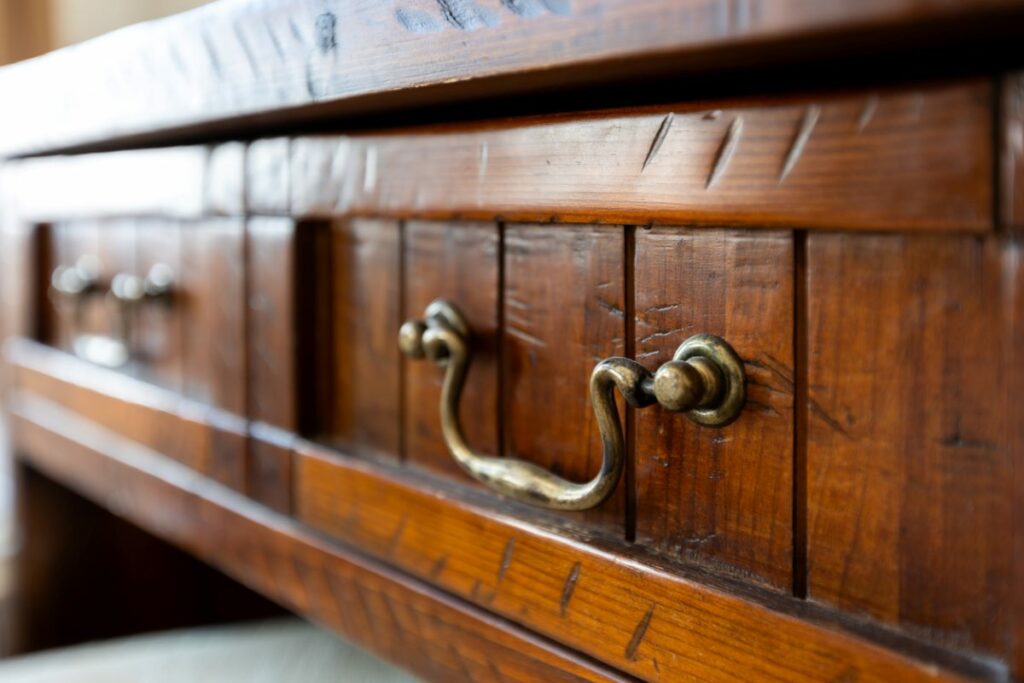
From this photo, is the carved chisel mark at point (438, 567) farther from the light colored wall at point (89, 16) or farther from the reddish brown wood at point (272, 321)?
the light colored wall at point (89, 16)

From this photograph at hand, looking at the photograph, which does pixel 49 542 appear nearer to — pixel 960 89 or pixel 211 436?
pixel 211 436

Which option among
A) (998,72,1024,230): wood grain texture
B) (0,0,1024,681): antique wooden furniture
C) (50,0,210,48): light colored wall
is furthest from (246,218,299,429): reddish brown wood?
(50,0,210,48): light colored wall

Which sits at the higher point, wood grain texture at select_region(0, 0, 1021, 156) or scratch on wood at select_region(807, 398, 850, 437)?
wood grain texture at select_region(0, 0, 1021, 156)

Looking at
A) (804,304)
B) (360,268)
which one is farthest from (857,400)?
Answer: (360,268)

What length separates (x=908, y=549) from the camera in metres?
0.27

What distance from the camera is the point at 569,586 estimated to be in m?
0.36

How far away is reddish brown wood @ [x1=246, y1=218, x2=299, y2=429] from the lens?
0.50 m

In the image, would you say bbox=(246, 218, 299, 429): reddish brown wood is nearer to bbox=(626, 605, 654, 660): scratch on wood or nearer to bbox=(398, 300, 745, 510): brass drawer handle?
bbox=(398, 300, 745, 510): brass drawer handle

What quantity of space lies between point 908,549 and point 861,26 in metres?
0.14

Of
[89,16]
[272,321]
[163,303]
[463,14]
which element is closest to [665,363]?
[463,14]

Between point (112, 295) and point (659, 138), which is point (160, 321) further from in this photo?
point (659, 138)

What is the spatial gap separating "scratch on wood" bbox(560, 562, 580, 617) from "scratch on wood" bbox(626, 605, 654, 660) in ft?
0.10

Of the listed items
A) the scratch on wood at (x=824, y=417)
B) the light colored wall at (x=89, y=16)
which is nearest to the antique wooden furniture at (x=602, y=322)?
the scratch on wood at (x=824, y=417)

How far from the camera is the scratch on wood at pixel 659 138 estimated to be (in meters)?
0.31
